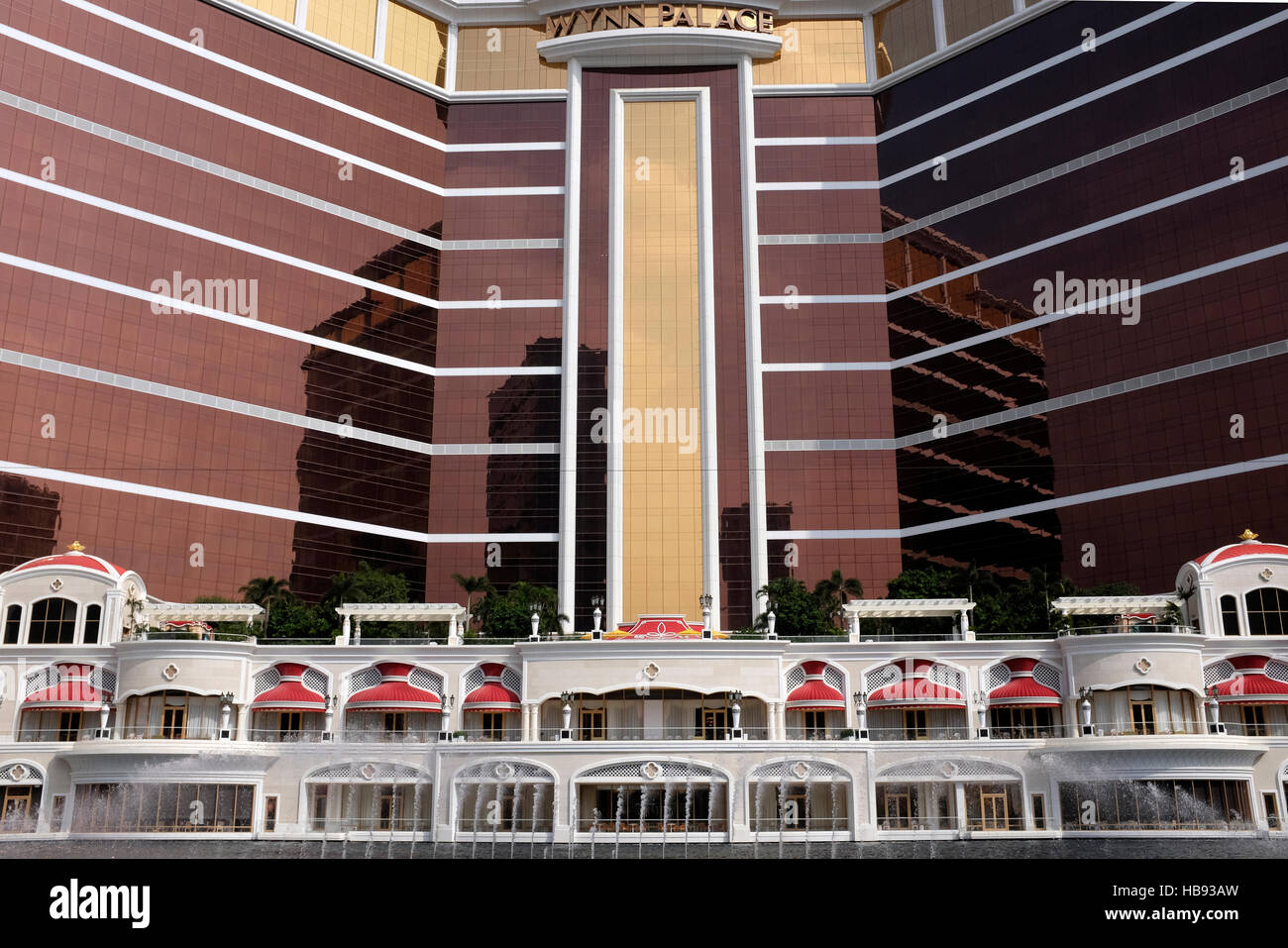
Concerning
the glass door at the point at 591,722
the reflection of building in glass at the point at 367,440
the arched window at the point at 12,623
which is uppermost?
the reflection of building in glass at the point at 367,440

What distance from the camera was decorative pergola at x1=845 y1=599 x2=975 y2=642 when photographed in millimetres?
67375

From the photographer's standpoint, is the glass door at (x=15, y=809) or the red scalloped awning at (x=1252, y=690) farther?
the glass door at (x=15, y=809)

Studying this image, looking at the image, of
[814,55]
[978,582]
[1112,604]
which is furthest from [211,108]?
[1112,604]

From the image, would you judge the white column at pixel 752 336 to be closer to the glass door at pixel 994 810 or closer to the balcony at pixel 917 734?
the balcony at pixel 917 734

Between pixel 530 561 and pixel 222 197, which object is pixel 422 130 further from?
pixel 530 561

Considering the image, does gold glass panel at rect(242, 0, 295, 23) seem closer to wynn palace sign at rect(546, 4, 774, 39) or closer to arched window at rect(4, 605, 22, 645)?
wynn palace sign at rect(546, 4, 774, 39)

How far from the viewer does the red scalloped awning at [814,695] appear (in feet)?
208

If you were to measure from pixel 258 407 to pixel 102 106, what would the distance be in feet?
77.9

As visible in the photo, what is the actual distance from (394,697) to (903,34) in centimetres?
7032

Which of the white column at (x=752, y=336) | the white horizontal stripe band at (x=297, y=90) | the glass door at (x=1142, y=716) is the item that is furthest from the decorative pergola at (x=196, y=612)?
the glass door at (x=1142, y=716)

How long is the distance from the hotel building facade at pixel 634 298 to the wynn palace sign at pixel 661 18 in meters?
0.46

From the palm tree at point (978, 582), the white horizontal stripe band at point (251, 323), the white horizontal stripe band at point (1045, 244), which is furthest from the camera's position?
the palm tree at point (978, 582)
